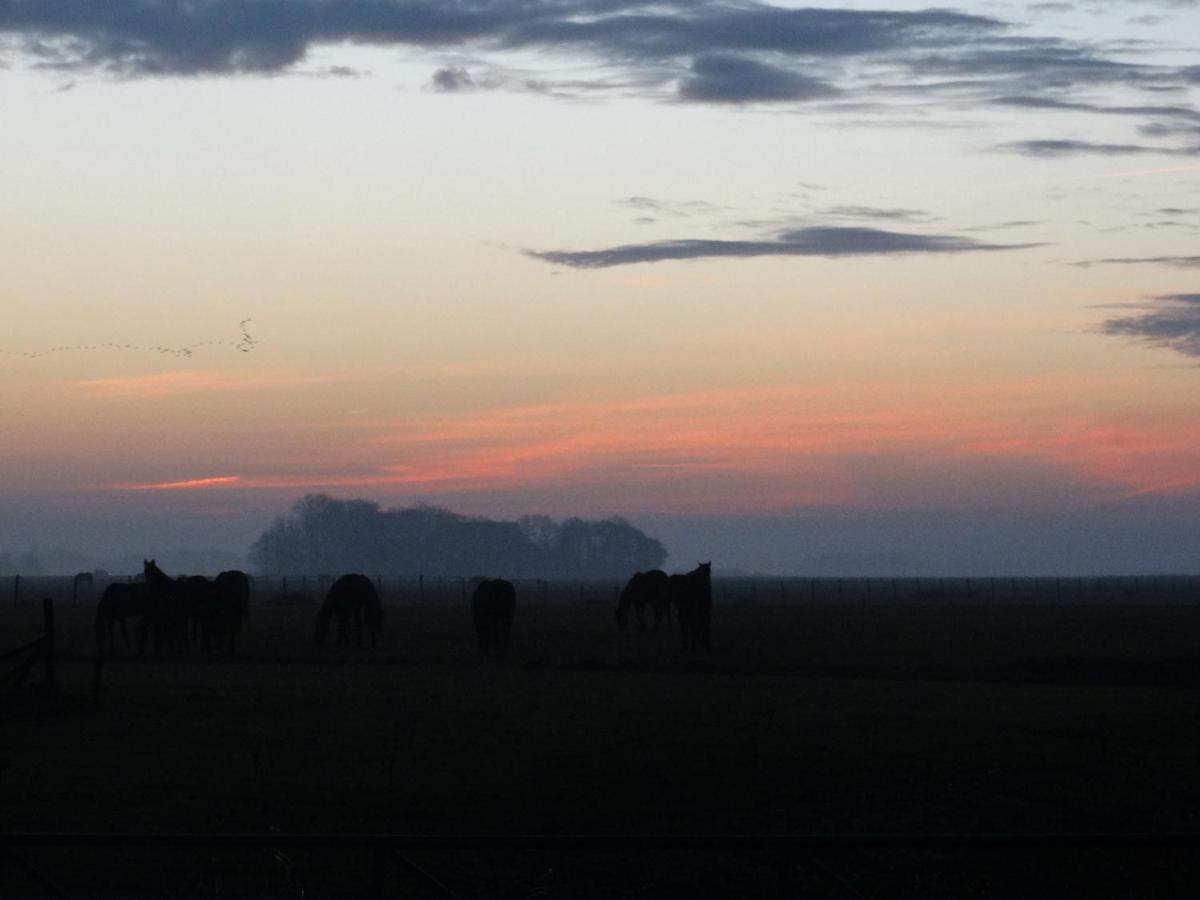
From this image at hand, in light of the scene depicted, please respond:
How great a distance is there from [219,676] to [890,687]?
1531 centimetres

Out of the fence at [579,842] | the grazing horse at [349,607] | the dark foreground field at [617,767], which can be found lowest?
the dark foreground field at [617,767]

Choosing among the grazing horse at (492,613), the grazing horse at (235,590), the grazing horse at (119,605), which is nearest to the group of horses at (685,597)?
the grazing horse at (492,613)

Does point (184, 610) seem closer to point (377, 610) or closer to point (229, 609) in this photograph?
point (229, 609)

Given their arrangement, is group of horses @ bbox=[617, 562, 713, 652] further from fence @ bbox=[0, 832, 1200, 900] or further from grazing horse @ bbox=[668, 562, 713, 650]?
fence @ bbox=[0, 832, 1200, 900]

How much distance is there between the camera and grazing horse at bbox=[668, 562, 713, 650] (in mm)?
48062

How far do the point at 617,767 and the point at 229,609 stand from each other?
2549cm

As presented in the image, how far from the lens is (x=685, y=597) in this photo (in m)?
48.9

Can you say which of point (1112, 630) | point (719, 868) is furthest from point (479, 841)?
point (1112, 630)

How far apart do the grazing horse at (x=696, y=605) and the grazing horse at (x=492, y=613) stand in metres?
5.23

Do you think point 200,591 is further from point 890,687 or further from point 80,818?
point 80,818

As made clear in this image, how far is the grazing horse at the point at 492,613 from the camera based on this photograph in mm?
47062

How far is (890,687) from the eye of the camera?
34.8 meters

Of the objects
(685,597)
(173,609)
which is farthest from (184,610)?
(685,597)

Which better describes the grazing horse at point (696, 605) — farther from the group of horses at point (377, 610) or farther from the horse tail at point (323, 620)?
the horse tail at point (323, 620)
